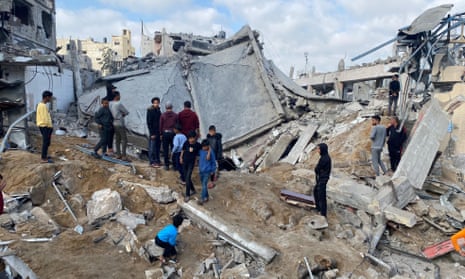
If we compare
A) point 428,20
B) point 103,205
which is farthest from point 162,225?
point 428,20

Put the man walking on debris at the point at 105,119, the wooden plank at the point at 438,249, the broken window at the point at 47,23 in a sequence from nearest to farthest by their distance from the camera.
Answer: the wooden plank at the point at 438,249 → the man walking on debris at the point at 105,119 → the broken window at the point at 47,23

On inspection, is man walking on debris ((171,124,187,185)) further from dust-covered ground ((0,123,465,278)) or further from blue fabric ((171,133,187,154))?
dust-covered ground ((0,123,465,278))

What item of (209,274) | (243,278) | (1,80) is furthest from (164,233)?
(1,80)

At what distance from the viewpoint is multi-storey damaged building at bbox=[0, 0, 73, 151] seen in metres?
7.43

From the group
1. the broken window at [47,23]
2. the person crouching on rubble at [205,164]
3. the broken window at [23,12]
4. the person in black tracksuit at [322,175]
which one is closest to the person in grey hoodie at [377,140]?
the person in black tracksuit at [322,175]

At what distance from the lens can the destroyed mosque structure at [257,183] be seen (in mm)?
4641

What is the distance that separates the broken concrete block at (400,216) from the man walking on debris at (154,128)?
441cm

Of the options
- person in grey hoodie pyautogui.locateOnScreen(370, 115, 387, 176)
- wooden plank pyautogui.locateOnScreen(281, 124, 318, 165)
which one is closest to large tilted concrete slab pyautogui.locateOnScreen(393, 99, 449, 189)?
person in grey hoodie pyautogui.locateOnScreen(370, 115, 387, 176)

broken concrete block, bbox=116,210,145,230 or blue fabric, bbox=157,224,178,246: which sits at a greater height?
blue fabric, bbox=157,224,178,246

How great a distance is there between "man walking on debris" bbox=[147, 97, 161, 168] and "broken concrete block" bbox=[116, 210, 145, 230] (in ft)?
5.88

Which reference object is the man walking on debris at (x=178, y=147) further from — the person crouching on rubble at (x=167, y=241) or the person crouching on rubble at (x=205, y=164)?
the person crouching on rubble at (x=167, y=241)

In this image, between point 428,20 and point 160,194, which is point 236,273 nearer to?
point 160,194

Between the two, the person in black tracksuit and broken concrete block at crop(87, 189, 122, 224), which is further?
the person in black tracksuit

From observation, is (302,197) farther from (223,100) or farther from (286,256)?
(223,100)
